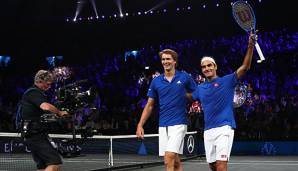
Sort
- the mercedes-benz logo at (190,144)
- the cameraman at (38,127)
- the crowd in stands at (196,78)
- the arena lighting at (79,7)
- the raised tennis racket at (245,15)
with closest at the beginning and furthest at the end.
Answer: the raised tennis racket at (245,15)
the cameraman at (38,127)
the mercedes-benz logo at (190,144)
the crowd in stands at (196,78)
the arena lighting at (79,7)

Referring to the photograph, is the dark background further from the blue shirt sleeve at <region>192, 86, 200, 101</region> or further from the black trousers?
the black trousers

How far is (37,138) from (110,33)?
26.4 meters

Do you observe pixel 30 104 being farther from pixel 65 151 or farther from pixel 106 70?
pixel 106 70

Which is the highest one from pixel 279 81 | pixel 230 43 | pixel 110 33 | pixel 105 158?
pixel 110 33

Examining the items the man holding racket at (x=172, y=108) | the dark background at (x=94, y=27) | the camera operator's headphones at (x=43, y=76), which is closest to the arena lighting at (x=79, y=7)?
the dark background at (x=94, y=27)

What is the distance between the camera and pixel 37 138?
297 inches

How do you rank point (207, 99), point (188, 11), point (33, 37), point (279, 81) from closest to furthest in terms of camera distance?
point (207, 99)
point (279, 81)
point (188, 11)
point (33, 37)

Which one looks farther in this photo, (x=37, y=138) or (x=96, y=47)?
(x=96, y=47)

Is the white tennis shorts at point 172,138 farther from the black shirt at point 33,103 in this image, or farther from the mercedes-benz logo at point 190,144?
the mercedes-benz logo at point 190,144

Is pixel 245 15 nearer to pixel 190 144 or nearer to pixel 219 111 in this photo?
pixel 219 111

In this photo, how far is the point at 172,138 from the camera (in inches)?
279

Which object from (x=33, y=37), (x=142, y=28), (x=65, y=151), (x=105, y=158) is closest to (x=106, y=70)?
(x=142, y=28)

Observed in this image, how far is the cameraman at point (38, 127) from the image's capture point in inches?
294

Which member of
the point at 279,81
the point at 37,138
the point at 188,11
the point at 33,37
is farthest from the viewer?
the point at 33,37
